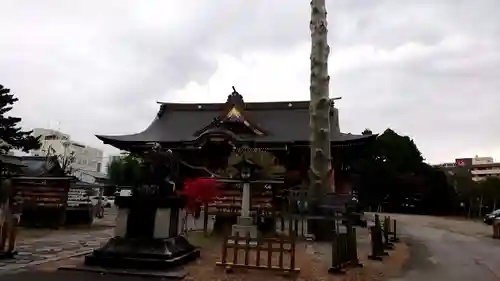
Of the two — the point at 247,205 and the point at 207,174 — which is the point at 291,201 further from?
the point at 207,174

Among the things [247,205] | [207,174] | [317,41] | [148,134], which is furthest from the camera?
[148,134]

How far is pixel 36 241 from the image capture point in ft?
49.1

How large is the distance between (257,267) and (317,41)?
10597 mm

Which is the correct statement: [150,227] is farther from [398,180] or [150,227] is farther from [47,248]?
[398,180]

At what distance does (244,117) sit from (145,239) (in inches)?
848

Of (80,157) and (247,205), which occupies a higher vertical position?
(80,157)

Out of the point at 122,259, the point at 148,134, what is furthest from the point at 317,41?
the point at 148,134

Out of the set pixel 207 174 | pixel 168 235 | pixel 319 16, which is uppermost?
pixel 319 16

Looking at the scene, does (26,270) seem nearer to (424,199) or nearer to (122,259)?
(122,259)

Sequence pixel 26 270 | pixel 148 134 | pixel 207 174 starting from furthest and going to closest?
pixel 148 134, pixel 207 174, pixel 26 270

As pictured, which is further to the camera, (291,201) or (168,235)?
(291,201)

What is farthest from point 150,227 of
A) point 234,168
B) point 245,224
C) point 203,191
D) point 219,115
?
point 219,115

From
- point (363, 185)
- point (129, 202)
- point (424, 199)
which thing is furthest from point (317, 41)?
point (424, 199)

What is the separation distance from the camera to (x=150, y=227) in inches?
399
